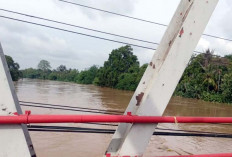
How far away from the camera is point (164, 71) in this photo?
4.54 ft

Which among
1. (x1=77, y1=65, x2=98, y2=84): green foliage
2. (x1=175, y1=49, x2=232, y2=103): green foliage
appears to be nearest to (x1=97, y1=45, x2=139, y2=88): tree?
(x1=175, y1=49, x2=232, y2=103): green foliage

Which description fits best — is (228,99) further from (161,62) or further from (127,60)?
(161,62)

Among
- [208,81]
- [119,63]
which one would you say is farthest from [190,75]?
[119,63]

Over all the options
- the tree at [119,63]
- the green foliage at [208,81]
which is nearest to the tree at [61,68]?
the tree at [119,63]

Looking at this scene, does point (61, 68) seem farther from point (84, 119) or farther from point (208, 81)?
point (84, 119)

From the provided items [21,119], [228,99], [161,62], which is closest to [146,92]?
[161,62]

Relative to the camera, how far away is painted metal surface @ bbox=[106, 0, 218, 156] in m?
1.33

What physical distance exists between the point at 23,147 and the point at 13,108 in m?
0.21

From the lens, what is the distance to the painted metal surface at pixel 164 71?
133 centimetres

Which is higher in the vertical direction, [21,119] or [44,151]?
[21,119]

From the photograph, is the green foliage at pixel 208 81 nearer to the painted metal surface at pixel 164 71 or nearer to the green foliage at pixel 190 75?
the green foliage at pixel 190 75

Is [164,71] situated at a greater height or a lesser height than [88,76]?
greater

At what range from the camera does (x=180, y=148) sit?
7.69 m

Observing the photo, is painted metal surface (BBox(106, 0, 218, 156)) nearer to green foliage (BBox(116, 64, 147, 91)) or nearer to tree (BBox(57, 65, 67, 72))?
green foliage (BBox(116, 64, 147, 91))
